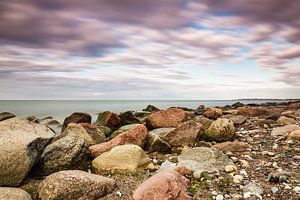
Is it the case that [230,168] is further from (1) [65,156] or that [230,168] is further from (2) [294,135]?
(2) [294,135]

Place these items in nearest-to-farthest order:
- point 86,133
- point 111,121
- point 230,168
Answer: point 230,168 → point 86,133 → point 111,121

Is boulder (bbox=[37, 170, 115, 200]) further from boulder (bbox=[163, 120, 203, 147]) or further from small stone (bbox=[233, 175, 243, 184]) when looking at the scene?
boulder (bbox=[163, 120, 203, 147])

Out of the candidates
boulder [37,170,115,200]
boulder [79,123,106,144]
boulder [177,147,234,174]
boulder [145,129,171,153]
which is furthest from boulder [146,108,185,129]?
boulder [37,170,115,200]

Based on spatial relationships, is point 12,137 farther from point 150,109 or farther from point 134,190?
point 150,109

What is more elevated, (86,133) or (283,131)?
(283,131)

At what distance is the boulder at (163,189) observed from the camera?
5.46 meters

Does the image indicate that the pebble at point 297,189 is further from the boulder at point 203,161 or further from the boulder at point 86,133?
the boulder at point 86,133

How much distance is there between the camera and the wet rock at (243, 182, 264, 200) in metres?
5.82

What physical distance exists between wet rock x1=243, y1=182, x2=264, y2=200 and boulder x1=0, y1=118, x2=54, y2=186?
4312 millimetres

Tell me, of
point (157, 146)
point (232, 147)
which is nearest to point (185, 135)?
point (157, 146)

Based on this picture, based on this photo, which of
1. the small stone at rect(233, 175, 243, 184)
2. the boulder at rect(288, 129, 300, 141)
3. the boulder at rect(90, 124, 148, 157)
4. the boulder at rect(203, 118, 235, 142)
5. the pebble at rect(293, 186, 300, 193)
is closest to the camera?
the pebble at rect(293, 186, 300, 193)

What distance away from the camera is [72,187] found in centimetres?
576

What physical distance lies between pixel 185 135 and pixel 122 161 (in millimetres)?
3091

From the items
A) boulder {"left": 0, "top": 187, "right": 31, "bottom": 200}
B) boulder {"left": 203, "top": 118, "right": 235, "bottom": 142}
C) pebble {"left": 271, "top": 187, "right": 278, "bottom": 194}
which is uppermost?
boulder {"left": 203, "top": 118, "right": 235, "bottom": 142}
